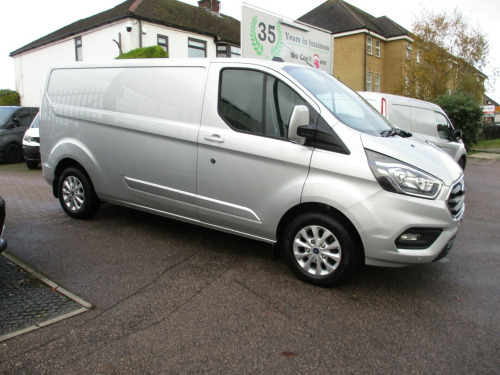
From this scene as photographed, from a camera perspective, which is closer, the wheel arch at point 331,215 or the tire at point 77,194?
the wheel arch at point 331,215

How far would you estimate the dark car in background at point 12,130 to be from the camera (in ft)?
43.5

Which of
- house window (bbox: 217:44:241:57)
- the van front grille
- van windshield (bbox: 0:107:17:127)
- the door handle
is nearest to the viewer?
the van front grille

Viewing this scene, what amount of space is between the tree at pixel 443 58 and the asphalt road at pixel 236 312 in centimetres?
2327

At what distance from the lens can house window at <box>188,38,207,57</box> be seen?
82.2 feet

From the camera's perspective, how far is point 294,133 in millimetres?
3863

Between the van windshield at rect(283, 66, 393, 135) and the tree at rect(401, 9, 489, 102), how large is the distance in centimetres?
2376

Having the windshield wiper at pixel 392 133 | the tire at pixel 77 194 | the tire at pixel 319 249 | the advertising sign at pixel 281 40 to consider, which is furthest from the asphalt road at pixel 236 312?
the advertising sign at pixel 281 40

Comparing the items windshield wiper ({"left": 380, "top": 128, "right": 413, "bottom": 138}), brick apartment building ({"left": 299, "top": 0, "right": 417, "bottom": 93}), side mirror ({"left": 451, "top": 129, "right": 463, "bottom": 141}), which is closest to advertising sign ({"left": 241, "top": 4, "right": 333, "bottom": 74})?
side mirror ({"left": 451, "top": 129, "right": 463, "bottom": 141})

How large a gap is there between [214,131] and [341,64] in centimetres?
3331

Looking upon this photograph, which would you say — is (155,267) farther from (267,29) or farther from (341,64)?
(341,64)

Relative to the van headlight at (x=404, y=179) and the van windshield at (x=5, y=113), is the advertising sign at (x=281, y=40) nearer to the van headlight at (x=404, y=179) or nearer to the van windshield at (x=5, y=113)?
the van headlight at (x=404, y=179)

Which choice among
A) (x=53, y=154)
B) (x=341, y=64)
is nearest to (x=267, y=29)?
(x=53, y=154)

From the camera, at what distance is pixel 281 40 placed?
1105cm

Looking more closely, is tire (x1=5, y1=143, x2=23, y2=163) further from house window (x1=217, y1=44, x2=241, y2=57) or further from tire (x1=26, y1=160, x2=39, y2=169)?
house window (x1=217, y1=44, x2=241, y2=57)
